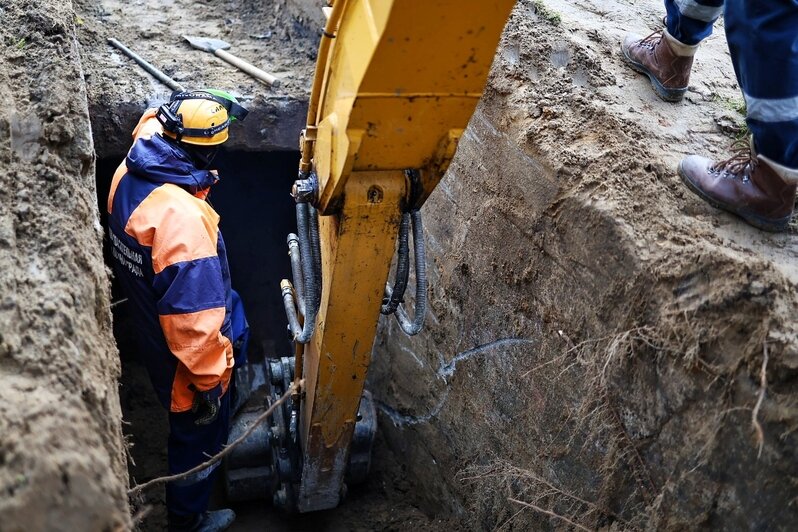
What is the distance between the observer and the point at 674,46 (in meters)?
3.24

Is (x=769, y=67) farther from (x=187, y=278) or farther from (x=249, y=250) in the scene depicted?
(x=249, y=250)

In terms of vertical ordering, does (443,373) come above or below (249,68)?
below

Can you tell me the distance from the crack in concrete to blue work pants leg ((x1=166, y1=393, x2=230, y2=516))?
102 centimetres

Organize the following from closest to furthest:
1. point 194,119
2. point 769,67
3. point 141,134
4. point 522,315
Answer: point 769,67
point 522,315
point 194,119
point 141,134

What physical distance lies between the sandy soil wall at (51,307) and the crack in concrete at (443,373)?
65.5 inches

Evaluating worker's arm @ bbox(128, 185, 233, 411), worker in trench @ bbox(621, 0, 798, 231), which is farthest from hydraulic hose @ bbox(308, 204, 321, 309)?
worker in trench @ bbox(621, 0, 798, 231)

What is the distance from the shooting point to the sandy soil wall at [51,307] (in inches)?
63.0

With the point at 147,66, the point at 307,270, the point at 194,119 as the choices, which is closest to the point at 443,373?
the point at 307,270

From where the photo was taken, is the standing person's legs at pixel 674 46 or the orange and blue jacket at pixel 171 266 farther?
the orange and blue jacket at pixel 171 266

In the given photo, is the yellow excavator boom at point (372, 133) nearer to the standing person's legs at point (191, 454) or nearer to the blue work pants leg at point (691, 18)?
the standing person's legs at point (191, 454)

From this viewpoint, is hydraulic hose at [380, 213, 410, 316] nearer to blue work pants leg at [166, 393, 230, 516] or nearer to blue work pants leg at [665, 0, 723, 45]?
blue work pants leg at [166, 393, 230, 516]

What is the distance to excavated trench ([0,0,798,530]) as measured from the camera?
2.10m

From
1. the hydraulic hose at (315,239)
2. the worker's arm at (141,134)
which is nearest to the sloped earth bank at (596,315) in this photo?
the hydraulic hose at (315,239)

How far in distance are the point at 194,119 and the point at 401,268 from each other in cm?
143
